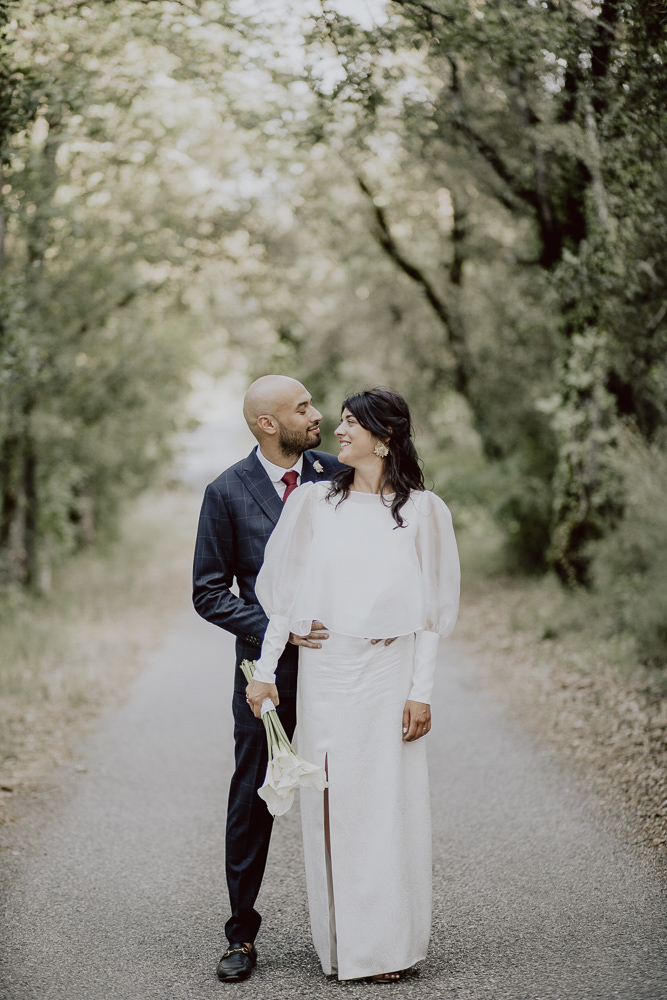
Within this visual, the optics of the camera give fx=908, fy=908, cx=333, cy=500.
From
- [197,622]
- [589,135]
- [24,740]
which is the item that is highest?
[589,135]

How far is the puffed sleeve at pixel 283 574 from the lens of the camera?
11.7ft

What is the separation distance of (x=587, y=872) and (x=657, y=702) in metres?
2.96

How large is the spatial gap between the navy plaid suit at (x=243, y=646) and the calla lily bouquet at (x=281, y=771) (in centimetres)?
24

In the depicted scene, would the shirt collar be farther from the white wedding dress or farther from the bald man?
the white wedding dress

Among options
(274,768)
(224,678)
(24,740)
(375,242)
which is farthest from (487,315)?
(274,768)

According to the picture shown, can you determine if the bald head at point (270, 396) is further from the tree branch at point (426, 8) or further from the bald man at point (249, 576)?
the tree branch at point (426, 8)

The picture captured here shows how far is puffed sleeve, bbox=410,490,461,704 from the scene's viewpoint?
3.60m

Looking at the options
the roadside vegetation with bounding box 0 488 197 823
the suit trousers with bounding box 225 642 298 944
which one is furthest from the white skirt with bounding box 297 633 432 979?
the roadside vegetation with bounding box 0 488 197 823

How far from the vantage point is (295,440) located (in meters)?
3.81

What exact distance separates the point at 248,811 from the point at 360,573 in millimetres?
1140

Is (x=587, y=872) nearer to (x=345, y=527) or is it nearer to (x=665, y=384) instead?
(x=345, y=527)

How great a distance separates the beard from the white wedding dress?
0.25 meters

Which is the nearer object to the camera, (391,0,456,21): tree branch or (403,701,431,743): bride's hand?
(403,701,431,743): bride's hand

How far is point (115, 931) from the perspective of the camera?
4.16 m
